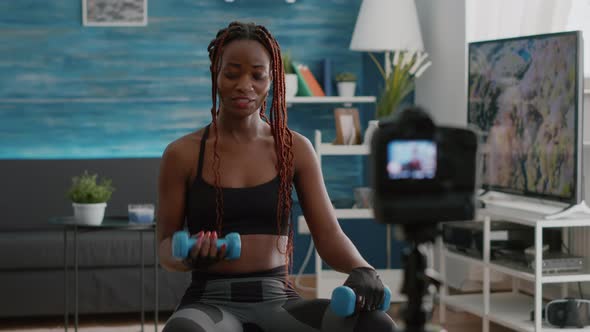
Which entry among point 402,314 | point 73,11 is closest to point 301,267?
point 73,11

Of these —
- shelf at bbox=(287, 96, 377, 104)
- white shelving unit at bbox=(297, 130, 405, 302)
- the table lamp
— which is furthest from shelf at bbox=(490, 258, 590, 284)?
shelf at bbox=(287, 96, 377, 104)

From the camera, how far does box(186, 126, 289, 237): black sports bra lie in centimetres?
176

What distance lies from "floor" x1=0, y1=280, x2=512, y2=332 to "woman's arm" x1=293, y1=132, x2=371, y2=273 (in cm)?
218

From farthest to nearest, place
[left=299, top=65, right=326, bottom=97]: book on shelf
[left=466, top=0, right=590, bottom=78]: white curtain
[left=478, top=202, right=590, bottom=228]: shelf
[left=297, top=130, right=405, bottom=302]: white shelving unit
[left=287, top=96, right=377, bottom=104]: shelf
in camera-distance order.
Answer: [left=299, top=65, right=326, bottom=97]: book on shelf < [left=287, top=96, right=377, bottom=104]: shelf < [left=297, top=130, right=405, bottom=302]: white shelving unit < [left=466, top=0, right=590, bottom=78]: white curtain < [left=478, top=202, right=590, bottom=228]: shelf

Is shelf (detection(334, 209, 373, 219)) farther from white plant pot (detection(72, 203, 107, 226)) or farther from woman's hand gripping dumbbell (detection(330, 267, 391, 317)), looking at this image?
woman's hand gripping dumbbell (detection(330, 267, 391, 317))

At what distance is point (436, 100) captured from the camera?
15.4ft

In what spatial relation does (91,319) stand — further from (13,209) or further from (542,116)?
(542,116)

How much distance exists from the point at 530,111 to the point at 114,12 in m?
2.41

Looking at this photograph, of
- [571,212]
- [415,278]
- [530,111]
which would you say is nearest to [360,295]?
[415,278]

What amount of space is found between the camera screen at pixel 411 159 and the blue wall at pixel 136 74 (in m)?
4.21

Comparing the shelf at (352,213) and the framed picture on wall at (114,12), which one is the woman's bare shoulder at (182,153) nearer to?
the shelf at (352,213)

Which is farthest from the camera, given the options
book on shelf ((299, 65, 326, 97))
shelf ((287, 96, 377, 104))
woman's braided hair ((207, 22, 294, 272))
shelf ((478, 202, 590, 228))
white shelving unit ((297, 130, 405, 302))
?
book on shelf ((299, 65, 326, 97))

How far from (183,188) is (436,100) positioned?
3088mm

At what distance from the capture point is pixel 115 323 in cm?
407
